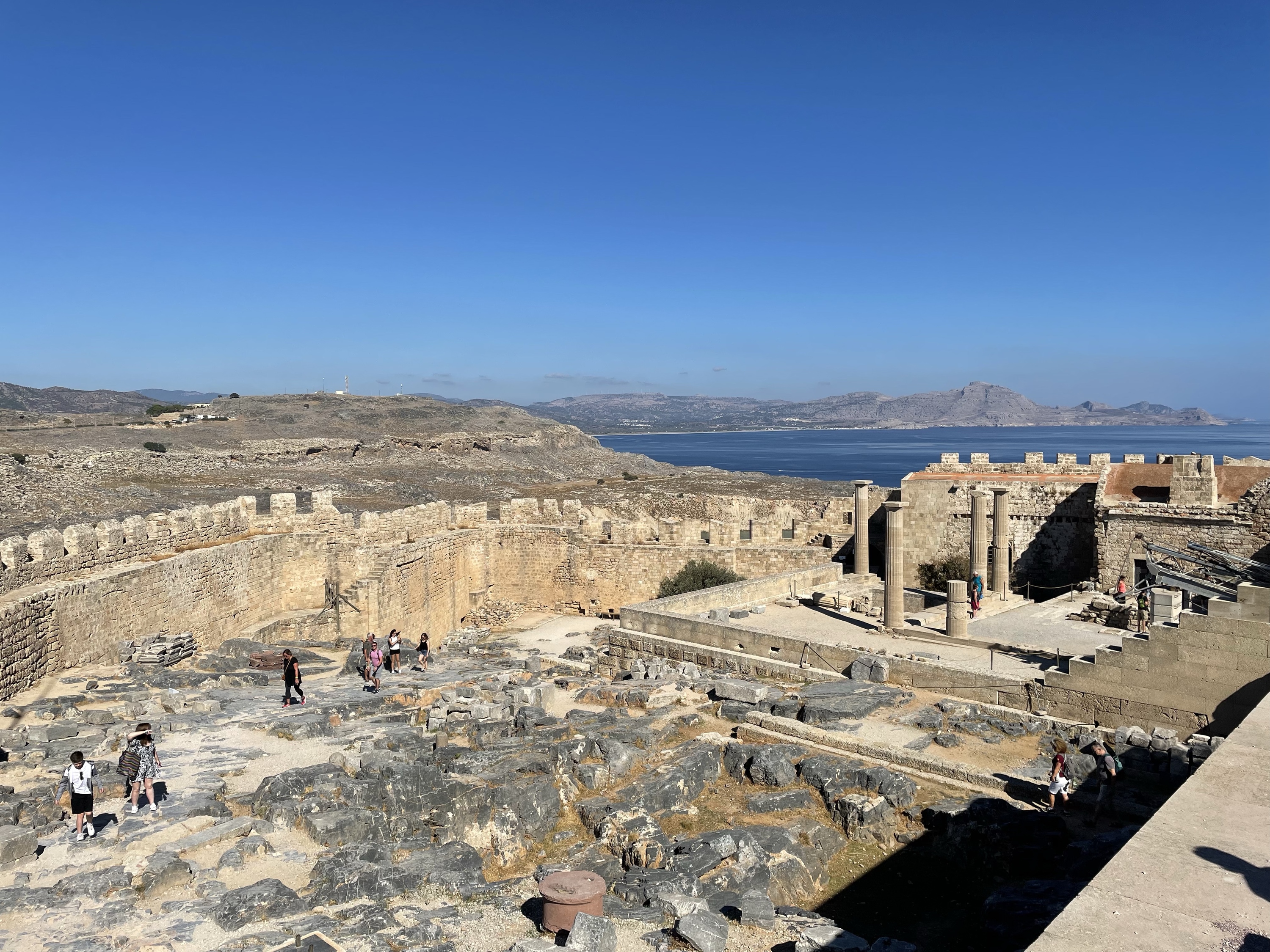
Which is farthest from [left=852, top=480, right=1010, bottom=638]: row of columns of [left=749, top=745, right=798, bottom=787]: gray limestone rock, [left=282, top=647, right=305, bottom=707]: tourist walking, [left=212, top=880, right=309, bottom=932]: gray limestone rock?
[left=212, top=880, right=309, bottom=932]: gray limestone rock

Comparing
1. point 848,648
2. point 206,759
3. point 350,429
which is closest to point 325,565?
point 206,759

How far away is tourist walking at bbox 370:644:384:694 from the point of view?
13914 mm

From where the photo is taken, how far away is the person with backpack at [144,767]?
8562 millimetres

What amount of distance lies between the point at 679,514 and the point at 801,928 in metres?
35.3

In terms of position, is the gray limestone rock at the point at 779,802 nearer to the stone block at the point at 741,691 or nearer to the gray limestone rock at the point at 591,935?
the stone block at the point at 741,691

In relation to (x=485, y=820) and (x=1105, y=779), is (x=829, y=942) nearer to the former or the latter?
(x=485, y=820)

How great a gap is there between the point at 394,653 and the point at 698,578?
8.23 meters

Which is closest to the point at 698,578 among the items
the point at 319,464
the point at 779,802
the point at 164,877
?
the point at 779,802

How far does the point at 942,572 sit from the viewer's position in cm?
2311

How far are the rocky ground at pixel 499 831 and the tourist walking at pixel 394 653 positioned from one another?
270cm

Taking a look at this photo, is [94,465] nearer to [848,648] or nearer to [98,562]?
[98,562]

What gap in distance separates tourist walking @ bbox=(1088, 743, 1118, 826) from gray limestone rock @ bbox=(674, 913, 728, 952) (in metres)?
4.38

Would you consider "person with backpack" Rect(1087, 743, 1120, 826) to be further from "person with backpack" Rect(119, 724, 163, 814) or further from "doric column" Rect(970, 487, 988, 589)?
"person with backpack" Rect(119, 724, 163, 814)

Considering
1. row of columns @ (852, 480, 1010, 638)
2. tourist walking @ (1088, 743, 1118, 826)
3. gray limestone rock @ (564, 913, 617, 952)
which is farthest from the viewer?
row of columns @ (852, 480, 1010, 638)
